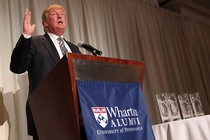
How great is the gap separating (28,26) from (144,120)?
0.75 metres

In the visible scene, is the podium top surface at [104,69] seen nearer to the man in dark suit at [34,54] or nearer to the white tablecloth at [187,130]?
the white tablecloth at [187,130]

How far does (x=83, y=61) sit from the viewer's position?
0.97 meters

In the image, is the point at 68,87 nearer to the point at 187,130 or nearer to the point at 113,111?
the point at 113,111

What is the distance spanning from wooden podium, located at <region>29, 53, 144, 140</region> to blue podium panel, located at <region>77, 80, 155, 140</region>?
1.0 inches

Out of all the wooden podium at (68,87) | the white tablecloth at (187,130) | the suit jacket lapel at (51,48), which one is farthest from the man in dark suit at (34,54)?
the white tablecloth at (187,130)

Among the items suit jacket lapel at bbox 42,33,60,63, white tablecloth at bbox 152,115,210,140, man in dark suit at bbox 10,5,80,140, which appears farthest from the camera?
suit jacket lapel at bbox 42,33,60,63

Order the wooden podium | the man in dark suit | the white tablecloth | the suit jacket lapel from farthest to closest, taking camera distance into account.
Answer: the suit jacket lapel
the man in dark suit
the white tablecloth
the wooden podium

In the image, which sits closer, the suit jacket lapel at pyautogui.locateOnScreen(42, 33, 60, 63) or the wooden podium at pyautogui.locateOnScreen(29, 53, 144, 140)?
the wooden podium at pyautogui.locateOnScreen(29, 53, 144, 140)

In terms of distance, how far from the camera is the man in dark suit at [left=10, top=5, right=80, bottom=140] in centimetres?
137

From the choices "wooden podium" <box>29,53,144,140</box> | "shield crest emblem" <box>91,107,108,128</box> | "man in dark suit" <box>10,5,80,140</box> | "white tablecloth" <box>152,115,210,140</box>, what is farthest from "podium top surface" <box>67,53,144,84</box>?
"man in dark suit" <box>10,5,80,140</box>

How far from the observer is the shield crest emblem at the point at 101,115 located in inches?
38.0

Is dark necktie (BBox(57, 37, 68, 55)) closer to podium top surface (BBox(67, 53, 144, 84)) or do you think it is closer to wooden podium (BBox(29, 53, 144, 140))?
wooden podium (BBox(29, 53, 144, 140))

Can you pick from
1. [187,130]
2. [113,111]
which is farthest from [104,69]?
[187,130]

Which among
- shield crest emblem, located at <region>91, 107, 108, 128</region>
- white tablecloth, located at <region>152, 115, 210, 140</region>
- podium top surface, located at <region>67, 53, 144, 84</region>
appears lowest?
white tablecloth, located at <region>152, 115, 210, 140</region>
